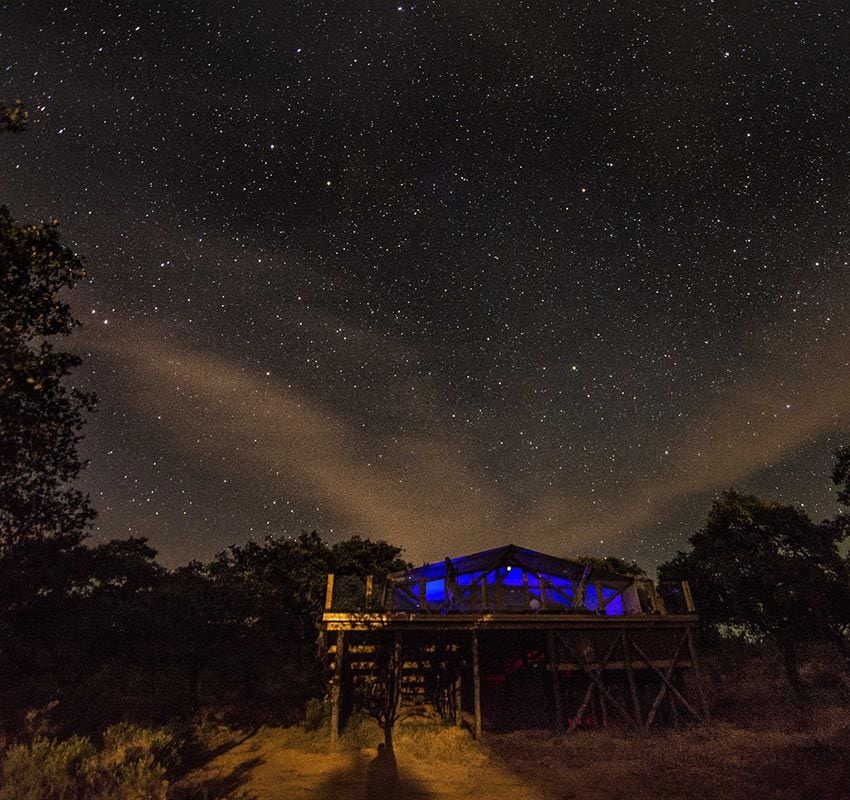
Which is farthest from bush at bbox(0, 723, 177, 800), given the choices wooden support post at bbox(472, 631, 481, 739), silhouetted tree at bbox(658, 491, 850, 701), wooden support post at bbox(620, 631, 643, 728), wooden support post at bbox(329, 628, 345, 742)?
silhouetted tree at bbox(658, 491, 850, 701)

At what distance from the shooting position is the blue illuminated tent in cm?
2167

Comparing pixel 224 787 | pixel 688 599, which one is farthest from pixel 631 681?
pixel 224 787

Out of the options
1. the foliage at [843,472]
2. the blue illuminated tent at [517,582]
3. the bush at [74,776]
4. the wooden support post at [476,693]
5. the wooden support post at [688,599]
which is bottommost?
the bush at [74,776]

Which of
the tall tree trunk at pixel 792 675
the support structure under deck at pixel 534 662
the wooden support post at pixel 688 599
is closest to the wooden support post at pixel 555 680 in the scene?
the support structure under deck at pixel 534 662

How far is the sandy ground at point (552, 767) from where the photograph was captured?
10062mm

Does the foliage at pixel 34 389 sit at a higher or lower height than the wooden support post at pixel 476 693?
higher

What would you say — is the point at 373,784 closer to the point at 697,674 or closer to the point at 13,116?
the point at 697,674

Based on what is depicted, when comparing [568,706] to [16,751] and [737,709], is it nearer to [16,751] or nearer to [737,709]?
[737,709]

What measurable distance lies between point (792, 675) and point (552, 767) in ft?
72.3

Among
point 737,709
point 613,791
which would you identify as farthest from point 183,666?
point 737,709

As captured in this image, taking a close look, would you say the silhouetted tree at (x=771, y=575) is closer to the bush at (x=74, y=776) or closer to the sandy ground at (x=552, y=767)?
the sandy ground at (x=552, y=767)

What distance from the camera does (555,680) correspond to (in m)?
17.8

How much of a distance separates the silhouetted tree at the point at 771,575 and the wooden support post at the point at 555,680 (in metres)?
16.3

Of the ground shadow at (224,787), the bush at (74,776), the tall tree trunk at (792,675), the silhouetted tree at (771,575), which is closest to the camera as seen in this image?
the bush at (74,776)
